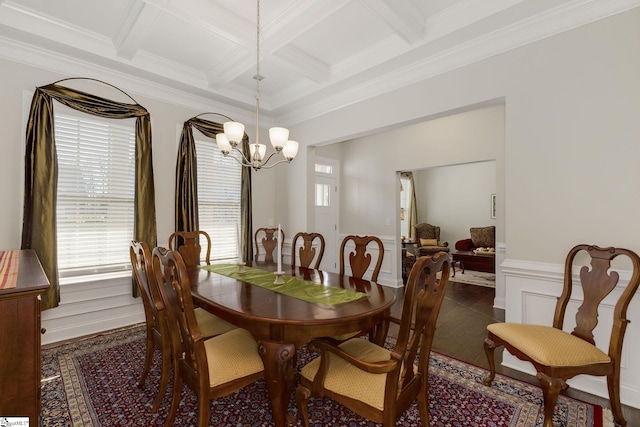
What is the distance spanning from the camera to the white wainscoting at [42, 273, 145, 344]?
9.78 feet

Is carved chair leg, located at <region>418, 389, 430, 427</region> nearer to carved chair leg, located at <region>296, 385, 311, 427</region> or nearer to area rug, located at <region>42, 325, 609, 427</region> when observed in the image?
area rug, located at <region>42, 325, 609, 427</region>

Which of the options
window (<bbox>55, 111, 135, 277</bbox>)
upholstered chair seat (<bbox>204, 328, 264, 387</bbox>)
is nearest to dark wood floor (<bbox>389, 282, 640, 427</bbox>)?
upholstered chair seat (<bbox>204, 328, 264, 387</bbox>)

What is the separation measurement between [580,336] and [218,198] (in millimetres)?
3920

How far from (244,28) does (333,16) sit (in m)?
0.80

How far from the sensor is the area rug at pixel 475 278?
5.61 meters

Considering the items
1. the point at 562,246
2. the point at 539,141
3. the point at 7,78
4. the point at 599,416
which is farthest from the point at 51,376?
the point at 539,141

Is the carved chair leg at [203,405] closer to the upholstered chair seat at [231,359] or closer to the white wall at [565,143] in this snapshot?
the upholstered chair seat at [231,359]

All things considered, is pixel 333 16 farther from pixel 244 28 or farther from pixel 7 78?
pixel 7 78

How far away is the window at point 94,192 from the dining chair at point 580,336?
3689mm

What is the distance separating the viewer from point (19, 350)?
1.21 metres

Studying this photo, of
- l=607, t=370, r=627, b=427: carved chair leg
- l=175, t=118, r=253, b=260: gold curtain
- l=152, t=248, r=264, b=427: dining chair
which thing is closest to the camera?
l=152, t=248, r=264, b=427: dining chair

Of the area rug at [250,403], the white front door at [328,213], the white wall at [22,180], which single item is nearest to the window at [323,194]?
the white front door at [328,213]

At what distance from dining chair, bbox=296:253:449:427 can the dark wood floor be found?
134 centimetres

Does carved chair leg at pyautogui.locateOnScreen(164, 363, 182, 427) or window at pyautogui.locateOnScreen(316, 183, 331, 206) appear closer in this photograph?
carved chair leg at pyautogui.locateOnScreen(164, 363, 182, 427)
